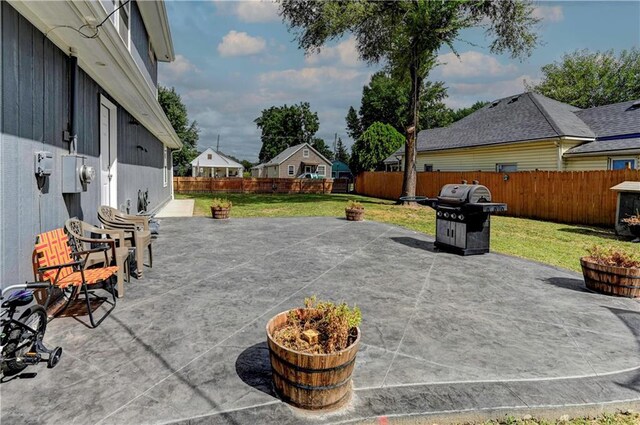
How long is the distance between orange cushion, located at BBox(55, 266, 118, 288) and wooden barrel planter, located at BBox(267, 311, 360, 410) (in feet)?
6.45

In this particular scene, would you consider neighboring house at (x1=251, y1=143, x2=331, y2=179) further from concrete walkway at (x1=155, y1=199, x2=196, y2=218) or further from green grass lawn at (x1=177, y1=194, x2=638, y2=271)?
green grass lawn at (x1=177, y1=194, x2=638, y2=271)

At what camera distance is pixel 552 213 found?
42.0 ft

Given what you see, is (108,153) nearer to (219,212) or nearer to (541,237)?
(219,212)

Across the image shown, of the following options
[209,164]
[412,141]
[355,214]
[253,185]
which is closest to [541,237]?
[355,214]

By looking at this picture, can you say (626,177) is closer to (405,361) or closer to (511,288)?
(511,288)

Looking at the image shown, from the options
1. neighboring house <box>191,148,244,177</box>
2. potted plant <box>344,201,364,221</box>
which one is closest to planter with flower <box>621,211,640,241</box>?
potted plant <box>344,201,364,221</box>

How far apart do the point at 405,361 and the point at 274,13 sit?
58.1 ft

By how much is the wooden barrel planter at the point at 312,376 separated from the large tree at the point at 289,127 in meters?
59.7

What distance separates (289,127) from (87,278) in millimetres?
59963

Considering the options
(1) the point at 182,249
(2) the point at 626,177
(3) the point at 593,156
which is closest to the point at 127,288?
(1) the point at 182,249

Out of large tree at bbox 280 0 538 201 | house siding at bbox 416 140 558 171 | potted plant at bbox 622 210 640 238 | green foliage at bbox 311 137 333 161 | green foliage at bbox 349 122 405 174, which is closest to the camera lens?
potted plant at bbox 622 210 640 238

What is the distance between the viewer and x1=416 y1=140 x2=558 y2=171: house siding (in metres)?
14.8

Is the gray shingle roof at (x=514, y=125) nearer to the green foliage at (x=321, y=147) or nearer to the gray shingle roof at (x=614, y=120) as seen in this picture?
the gray shingle roof at (x=614, y=120)

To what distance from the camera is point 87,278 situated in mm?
3113
